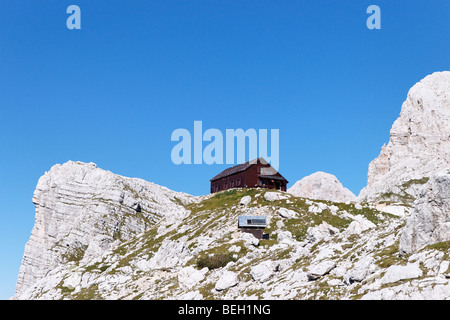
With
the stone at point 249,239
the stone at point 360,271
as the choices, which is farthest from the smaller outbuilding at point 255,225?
the stone at point 360,271

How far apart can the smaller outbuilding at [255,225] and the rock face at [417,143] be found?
91.5m

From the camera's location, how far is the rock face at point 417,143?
159 m

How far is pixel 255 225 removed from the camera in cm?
7238

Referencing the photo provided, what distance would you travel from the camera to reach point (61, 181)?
15150 centimetres

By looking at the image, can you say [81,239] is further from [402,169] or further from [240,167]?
[402,169]

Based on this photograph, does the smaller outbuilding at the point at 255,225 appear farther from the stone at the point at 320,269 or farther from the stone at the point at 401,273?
the stone at the point at 401,273

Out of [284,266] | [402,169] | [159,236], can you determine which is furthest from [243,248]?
[402,169]

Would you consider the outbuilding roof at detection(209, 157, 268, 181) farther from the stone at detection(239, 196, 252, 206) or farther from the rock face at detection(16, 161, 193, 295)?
the stone at detection(239, 196, 252, 206)

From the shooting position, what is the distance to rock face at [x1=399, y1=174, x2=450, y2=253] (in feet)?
102

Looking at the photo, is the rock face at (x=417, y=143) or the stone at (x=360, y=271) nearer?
the stone at (x=360, y=271)

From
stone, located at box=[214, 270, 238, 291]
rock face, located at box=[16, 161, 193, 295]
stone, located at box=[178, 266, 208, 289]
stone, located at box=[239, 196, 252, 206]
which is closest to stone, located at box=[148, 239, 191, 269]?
stone, located at box=[178, 266, 208, 289]
